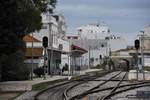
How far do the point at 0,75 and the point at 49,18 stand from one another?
233 ft

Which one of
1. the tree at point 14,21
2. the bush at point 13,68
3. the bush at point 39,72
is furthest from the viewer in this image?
the bush at point 39,72

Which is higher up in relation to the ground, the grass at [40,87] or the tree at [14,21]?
the tree at [14,21]

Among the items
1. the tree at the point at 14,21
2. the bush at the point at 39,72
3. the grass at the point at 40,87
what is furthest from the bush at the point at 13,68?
the bush at the point at 39,72

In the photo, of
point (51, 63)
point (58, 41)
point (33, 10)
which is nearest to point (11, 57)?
point (33, 10)

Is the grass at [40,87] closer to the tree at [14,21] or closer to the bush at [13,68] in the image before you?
the tree at [14,21]

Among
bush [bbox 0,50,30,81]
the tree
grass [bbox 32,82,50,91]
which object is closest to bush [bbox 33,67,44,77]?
bush [bbox 0,50,30,81]

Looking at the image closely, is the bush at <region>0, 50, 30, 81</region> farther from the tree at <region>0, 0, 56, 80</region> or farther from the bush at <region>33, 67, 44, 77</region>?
the bush at <region>33, 67, 44, 77</region>

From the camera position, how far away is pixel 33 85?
3888 centimetres

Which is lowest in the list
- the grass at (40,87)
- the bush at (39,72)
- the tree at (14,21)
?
the grass at (40,87)

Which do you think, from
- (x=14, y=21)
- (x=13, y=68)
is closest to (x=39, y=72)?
(x=13, y=68)

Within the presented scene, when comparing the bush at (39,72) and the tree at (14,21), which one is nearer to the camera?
the tree at (14,21)

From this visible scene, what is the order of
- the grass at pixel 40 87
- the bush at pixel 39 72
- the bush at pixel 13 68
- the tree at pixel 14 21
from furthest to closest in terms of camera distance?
the bush at pixel 39 72, the bush at pixel 13 68, the grass at pixel 40 87, the tree at pixel 14 21

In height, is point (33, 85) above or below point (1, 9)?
below

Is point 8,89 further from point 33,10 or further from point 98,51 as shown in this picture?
point 98,51
